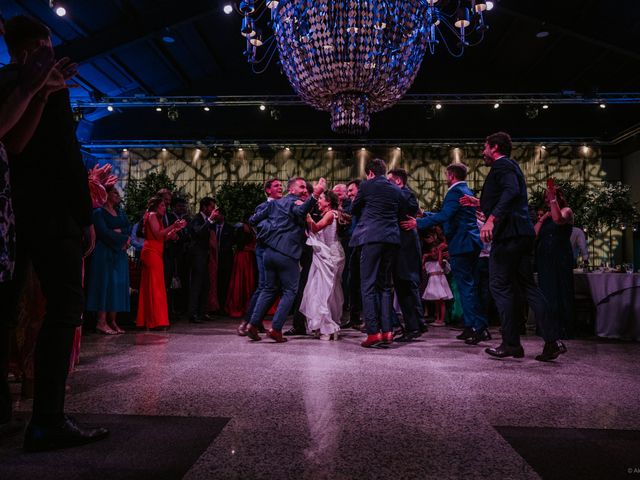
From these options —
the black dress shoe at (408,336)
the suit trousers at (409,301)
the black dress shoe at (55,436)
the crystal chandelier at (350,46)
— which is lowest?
the black dress shoe at (408,336)

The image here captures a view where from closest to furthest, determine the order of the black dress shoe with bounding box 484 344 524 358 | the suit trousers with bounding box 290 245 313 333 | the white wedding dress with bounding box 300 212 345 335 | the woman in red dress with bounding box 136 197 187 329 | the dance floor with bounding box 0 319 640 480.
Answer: the dance floor with bounding box 0 319 640 480, the black dress shoe with bounding box 484 344 524 358, the white wedding dress with bounding box 300 212 345 335, the suit trousers with bounding box 290 245 313 333, the woman in red dress with bounding box 136 197 187 329

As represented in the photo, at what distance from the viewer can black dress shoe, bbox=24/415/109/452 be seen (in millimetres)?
1603

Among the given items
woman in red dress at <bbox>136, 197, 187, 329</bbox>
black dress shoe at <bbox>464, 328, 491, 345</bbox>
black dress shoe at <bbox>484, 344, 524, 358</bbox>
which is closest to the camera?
black dress shoe at <bbox>484, 344, 524, 358</bbox>

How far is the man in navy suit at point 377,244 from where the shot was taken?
157 inches

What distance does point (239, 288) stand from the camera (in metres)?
7.31

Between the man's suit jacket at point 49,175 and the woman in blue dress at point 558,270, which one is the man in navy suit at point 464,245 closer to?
the woman in blue dress at point 558,270

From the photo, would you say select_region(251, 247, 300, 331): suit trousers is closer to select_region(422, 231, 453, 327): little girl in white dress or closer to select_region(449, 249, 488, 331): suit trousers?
select_region(449, 249, 488, 331): suit trousers

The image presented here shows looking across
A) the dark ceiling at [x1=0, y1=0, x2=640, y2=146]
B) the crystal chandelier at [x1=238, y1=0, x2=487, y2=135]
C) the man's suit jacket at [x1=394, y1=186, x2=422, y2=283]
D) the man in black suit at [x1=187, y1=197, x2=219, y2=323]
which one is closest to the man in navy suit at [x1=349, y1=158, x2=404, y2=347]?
the man's suit jacket at [x1=394, y1=186, x2=422, y2=283]

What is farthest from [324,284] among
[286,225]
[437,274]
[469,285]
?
[437,274]

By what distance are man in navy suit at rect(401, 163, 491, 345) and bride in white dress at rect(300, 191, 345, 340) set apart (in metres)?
0.84

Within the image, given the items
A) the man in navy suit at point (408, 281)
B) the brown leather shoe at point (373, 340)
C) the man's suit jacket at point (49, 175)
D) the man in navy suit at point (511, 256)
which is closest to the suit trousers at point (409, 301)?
the man in navy suit at point (408, 281)

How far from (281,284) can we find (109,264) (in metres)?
1.76

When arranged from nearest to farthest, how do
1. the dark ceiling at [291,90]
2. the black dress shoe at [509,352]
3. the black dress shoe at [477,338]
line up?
the black dress shoe at [509,352] < the black dress shoe at [477,338] < the dark ceiling at [291,90]

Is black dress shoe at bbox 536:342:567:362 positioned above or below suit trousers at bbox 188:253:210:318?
below
